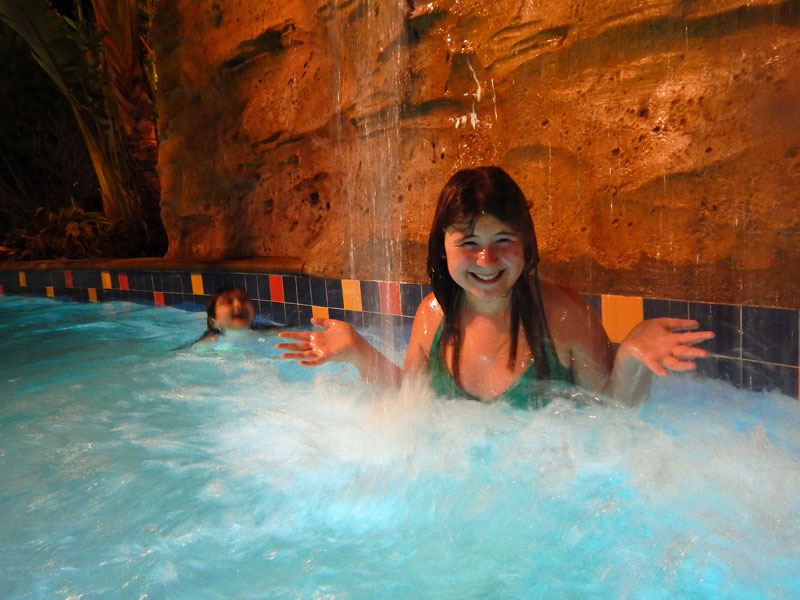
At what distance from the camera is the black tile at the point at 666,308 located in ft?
9.23

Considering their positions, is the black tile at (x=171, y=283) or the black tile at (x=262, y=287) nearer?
the black tile at (x=262, y=287)

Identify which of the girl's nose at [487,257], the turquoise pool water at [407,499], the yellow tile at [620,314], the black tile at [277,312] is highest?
the girl's nose at [487,257]

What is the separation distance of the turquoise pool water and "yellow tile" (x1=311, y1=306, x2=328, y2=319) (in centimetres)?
136

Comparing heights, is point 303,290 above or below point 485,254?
below

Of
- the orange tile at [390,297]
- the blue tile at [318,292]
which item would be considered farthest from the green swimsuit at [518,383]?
the blue tile at [318,292]

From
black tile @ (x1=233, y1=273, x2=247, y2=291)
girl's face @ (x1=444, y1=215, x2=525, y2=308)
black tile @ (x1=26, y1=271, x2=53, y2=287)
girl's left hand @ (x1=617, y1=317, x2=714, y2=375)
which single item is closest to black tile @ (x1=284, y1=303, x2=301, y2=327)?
black tile @ (x1=233, y1=273, x2=247, y2=291)

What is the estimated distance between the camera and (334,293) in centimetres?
452

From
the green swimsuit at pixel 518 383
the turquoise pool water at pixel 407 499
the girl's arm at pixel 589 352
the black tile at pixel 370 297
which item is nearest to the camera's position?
the turquoise pool water at pixel 407 499

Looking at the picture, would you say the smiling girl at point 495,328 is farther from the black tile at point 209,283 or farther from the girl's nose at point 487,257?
the black tile at point 209,283

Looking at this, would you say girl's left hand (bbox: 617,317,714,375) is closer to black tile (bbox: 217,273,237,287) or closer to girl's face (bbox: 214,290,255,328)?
girl's face (bbox: 214,290,255,328)

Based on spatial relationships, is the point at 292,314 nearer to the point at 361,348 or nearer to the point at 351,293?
the point at 351,293

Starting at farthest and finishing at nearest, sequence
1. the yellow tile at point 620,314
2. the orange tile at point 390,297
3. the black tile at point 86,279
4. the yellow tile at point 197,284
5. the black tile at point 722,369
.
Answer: the black tile at point 86,279 < the yellow tile at point 197,284 < the orange tile at point 390,297 < the yellow tile at point 620,314 < the black tile at point 722,369

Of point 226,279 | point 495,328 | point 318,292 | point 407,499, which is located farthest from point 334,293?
point 407,499

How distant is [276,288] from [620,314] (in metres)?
2.78
